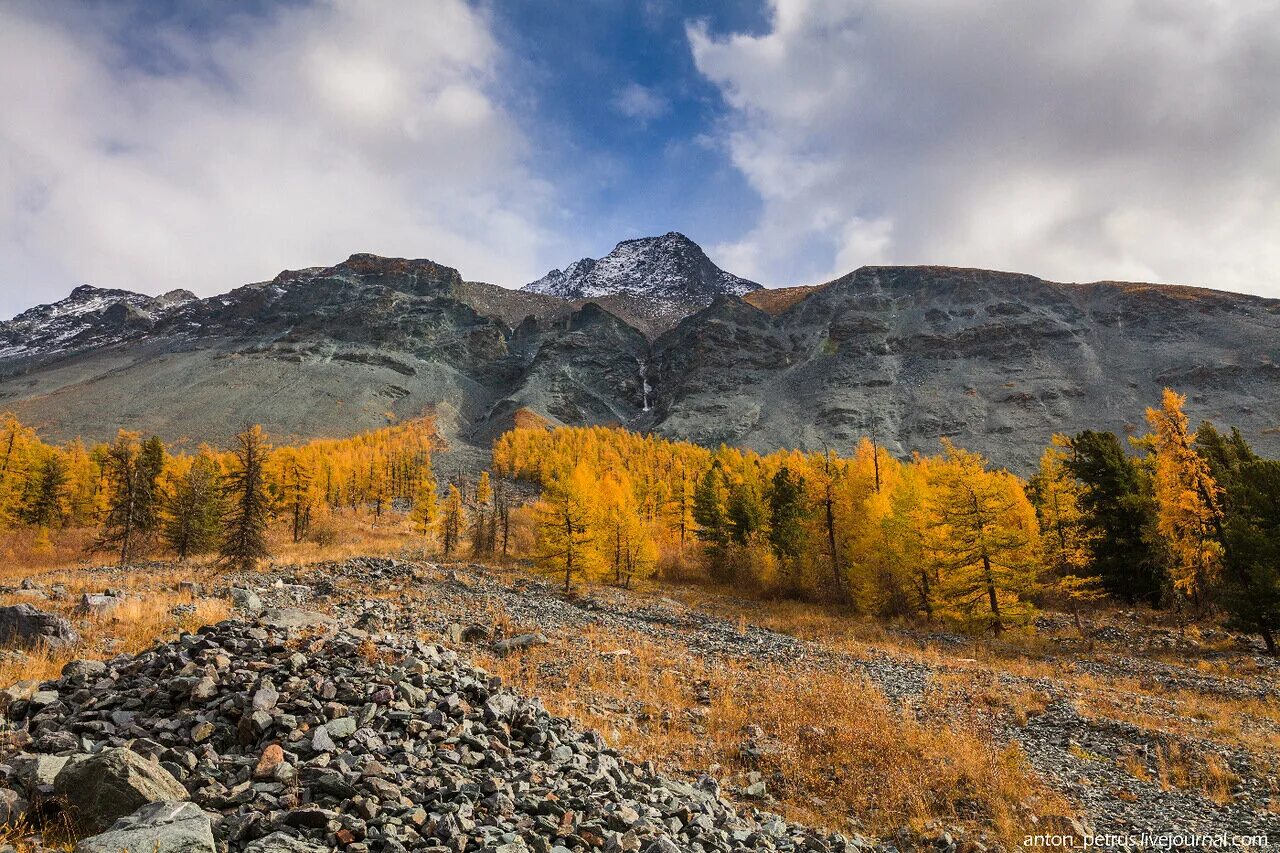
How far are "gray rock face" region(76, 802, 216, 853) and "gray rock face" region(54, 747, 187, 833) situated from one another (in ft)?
1.33

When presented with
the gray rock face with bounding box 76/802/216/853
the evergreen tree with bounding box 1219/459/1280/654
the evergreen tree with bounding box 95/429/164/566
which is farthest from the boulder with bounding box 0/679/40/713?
the evergreen tree with bounding box 1219/459/1280/654

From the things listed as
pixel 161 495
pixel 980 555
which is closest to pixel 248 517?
pixel 161 495

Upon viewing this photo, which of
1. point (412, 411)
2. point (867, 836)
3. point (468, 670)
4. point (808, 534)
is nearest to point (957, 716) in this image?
point (867, 836)

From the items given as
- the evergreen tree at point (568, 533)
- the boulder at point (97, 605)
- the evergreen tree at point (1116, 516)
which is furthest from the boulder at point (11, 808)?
the evergreen tree at point (1116, 516)

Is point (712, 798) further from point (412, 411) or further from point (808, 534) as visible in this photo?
point (412, 411)

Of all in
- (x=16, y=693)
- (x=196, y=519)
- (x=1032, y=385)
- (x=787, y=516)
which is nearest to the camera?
(x=16, y=693)

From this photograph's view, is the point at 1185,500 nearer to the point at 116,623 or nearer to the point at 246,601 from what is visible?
the point at 246,601

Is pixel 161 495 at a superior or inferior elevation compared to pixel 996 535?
superior

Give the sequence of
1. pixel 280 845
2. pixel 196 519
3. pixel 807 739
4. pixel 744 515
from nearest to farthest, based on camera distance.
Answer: pixel 280 845
pixel 807 739
pixel 196 519
pixel 744 515

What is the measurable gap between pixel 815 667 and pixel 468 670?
14.5 m

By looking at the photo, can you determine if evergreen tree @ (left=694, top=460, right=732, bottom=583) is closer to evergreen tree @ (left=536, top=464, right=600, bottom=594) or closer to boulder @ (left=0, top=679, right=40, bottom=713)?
evergreen tree @ (left=536, top=464, right=600, bottom=594)

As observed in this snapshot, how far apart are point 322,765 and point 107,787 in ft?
6.14

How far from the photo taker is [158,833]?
184 inches

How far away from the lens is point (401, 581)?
2870 cm
